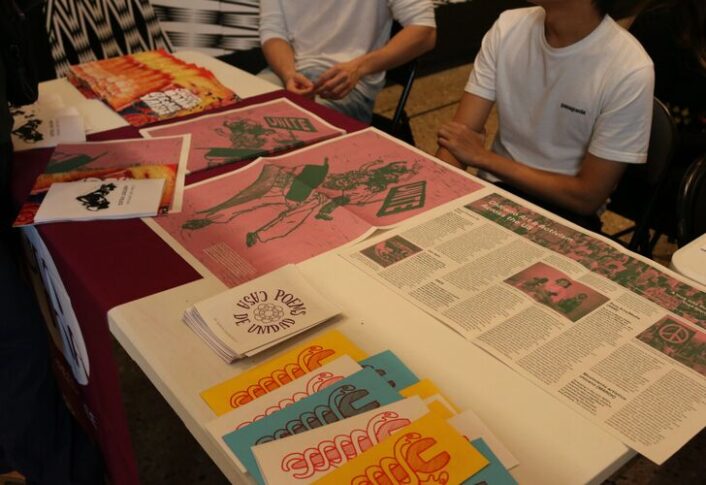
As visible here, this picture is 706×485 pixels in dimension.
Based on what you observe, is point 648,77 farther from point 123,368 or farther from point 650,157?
point 123,368

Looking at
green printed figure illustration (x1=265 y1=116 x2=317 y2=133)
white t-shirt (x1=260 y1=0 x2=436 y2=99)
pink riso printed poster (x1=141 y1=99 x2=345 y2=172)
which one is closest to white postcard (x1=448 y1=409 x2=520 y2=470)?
pink riso printed poster (x1=141 y1=99 x2=345 y2=172)

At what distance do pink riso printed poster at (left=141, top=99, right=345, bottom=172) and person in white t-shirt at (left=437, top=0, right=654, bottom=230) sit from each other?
365 millimetres

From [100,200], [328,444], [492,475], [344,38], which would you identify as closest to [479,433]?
[492,475]

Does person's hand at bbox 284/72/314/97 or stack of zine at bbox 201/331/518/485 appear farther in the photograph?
person's hand at bbox 284/72/314/97

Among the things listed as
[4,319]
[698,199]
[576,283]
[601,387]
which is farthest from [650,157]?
[4,319]

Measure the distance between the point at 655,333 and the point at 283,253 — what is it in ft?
1.81

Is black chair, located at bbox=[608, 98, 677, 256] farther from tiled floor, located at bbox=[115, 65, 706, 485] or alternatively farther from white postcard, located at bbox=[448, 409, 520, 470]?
white postcard, located at bbox=[448, 409, 520, 470]

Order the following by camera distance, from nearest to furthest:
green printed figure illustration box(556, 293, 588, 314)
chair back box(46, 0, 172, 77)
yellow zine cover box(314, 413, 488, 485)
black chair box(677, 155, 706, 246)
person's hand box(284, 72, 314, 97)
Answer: yellow zine cover box(314, 413, 488, 485)
green printed figure illustration box(556, 293, 588, 314)
black chair box(677, 155, 706, 246)
person's hand box(284, 72, 314, 97)
chair back box(46, 0, 172, 77)

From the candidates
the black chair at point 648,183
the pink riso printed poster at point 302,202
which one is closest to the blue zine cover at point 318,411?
the pink riso printed poster at point 302,202

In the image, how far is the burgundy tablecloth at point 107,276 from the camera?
931mm

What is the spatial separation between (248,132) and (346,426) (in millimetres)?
872

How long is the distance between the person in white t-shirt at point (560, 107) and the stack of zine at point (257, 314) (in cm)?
79

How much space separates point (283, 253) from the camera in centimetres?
101

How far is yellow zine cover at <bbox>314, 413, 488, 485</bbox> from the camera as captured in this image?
65 cm
